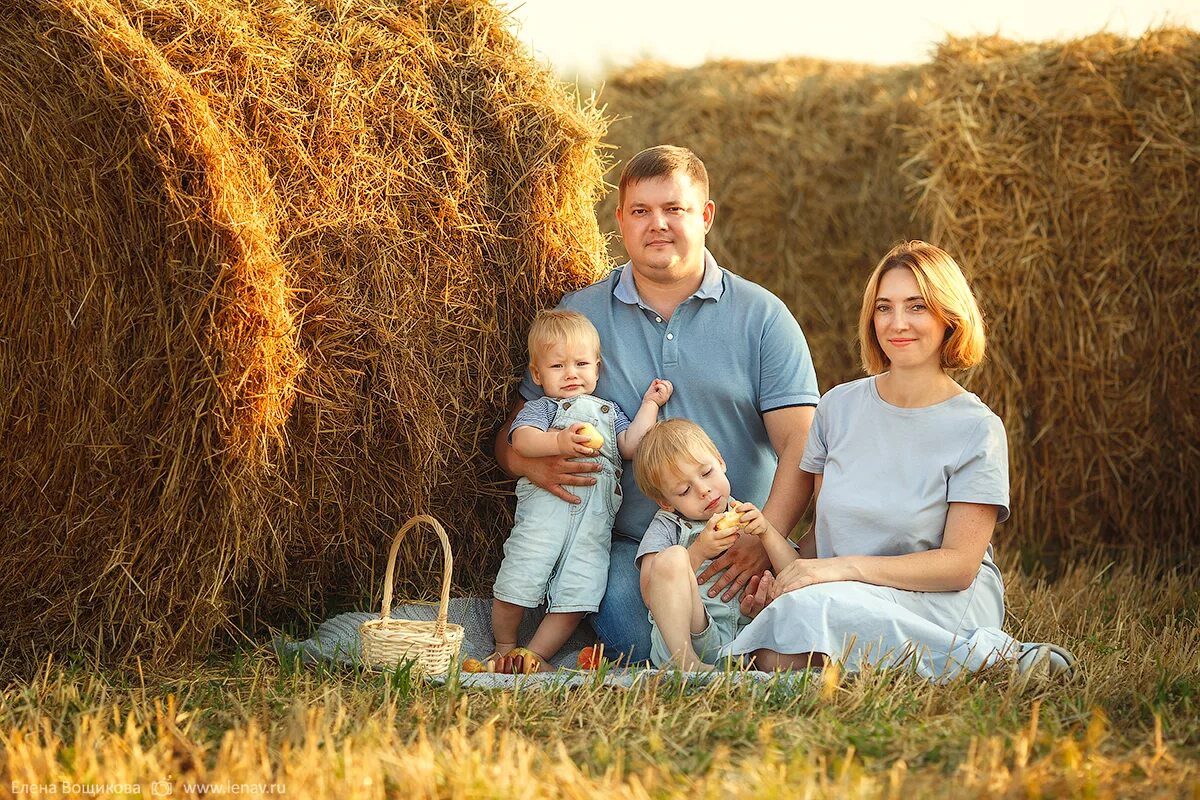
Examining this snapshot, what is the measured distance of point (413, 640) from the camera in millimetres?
3334

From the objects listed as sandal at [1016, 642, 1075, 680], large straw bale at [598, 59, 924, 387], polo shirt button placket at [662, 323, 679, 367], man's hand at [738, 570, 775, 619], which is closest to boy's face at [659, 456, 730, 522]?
man's hand at [738, 570, 775, 619]

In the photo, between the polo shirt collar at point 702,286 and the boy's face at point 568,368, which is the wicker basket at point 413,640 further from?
the polo shirt collar at point 702,286

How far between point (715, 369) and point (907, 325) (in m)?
0.64

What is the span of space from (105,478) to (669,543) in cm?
153

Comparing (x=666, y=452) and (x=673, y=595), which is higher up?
(x=666, y=452)

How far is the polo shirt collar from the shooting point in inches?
159

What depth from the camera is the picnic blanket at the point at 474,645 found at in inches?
128

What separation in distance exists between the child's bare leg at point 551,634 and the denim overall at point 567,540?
3 cm

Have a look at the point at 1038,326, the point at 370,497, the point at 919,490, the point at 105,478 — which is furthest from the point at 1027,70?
the point at 105,478

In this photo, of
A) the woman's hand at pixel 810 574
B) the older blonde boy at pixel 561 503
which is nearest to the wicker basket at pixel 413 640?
the older blonde boy at pixel 561 503

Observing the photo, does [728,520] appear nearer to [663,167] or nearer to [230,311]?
[663,167]

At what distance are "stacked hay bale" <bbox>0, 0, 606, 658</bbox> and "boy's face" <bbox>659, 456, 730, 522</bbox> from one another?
69 centimetres

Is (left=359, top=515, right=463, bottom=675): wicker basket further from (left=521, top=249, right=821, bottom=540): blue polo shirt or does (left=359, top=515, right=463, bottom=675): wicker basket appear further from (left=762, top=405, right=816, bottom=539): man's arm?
(left=762, top=405, right=816, bottom=539): man's arm

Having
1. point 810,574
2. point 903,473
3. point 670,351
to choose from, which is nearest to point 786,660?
point 810,574
